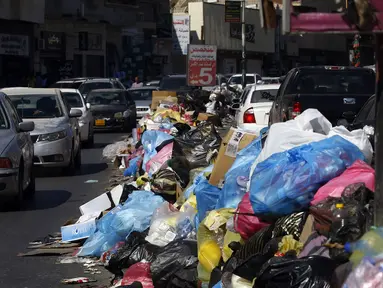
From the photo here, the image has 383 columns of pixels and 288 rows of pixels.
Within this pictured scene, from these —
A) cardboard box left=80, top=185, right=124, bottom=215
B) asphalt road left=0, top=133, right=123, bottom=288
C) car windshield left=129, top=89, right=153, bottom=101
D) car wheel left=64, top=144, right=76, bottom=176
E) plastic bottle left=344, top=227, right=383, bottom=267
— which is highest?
car windshield left=129, top=89, right=153, bottom=101

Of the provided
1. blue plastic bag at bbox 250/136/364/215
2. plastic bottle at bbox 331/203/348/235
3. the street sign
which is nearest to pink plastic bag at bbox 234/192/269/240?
blue plastic bag at bbox 250/136/364/215

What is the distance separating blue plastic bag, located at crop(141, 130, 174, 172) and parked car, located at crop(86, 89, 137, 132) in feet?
47.0

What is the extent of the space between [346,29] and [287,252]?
6.63 ft

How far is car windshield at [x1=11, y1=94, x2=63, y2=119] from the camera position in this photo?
17.1 metres

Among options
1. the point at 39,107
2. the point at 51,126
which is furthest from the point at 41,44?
the point at 51,126

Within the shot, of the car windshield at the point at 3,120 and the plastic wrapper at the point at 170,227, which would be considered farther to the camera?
the car windshield at the point at 3,120

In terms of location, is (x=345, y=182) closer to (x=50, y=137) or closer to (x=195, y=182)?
(x=195, y=182)

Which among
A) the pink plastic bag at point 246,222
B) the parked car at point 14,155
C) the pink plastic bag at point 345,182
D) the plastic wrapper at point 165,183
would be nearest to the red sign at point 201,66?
the parked car at point 14,155

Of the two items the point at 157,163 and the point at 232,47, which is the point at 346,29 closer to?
the point at 157,163

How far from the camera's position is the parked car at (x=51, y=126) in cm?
1633

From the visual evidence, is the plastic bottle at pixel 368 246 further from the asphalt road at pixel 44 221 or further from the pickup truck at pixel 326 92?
the pickup truck at pixel 326 92

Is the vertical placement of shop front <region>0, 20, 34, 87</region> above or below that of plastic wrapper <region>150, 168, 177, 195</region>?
above

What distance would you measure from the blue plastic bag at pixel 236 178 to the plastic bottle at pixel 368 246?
272cm

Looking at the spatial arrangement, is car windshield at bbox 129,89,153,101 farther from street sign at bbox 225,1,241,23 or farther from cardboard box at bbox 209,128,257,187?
cardboard box at bbox 209,128,257,187
